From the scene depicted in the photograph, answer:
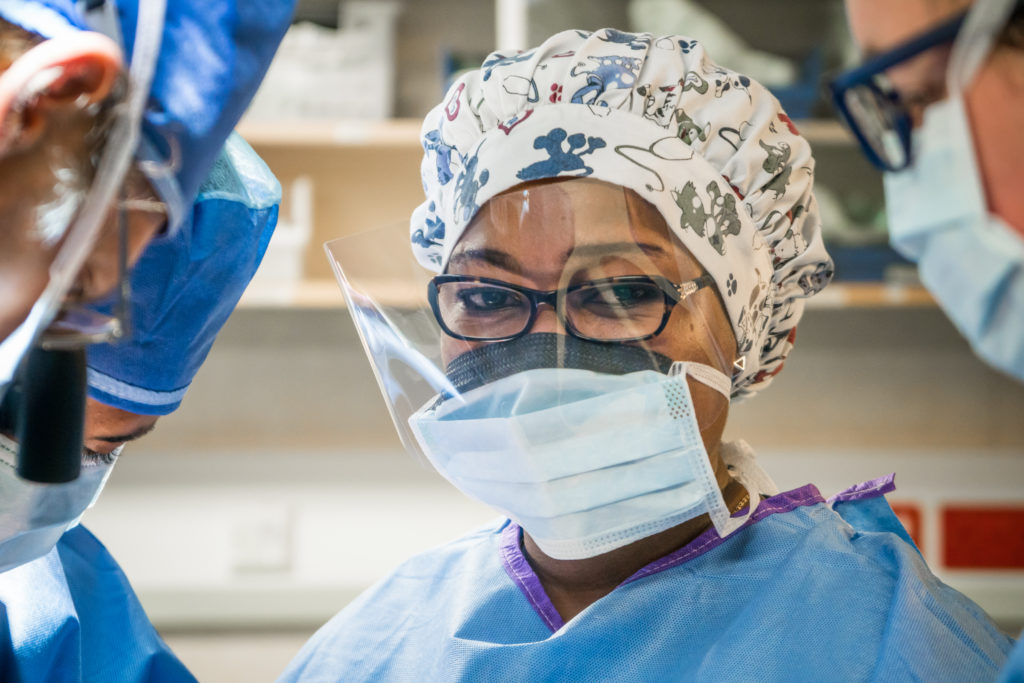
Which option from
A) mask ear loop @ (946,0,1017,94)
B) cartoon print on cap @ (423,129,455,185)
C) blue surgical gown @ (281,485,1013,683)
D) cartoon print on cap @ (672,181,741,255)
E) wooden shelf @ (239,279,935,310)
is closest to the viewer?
mask ear loop @ (946,0,1017,94)

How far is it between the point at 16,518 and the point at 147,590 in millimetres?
1515

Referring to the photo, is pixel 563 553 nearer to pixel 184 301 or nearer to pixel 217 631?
pixel 184 301

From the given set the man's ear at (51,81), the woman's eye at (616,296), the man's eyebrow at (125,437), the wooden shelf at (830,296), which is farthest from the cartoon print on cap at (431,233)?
the wooden shelf at (830,296)

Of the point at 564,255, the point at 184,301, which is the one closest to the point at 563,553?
the point at 564,255

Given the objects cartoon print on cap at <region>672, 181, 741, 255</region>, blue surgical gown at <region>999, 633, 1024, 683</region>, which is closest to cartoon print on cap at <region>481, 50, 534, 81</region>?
cartoon print on cap at <region>672, 181, 741, 255</region>

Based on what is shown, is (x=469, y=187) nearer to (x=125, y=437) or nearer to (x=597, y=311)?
(x=597, y=311)

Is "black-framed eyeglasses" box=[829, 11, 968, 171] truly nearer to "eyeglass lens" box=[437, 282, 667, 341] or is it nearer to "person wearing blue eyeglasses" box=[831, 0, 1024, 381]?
"person wearing blue eyeglasses" box=[831, 0, 1024, 381]

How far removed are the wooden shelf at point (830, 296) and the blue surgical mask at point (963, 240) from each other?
4.79 ft

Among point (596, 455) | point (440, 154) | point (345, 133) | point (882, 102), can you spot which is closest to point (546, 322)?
point (596, 455)

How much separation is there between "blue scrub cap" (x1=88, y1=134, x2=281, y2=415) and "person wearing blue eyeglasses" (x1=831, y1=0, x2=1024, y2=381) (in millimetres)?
589

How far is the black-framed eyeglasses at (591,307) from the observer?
851mm

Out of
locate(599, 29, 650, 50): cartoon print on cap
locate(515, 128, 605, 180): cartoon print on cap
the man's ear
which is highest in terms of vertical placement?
the man's ear

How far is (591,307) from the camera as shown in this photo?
852 mm

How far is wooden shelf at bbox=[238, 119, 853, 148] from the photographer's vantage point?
1.98m
